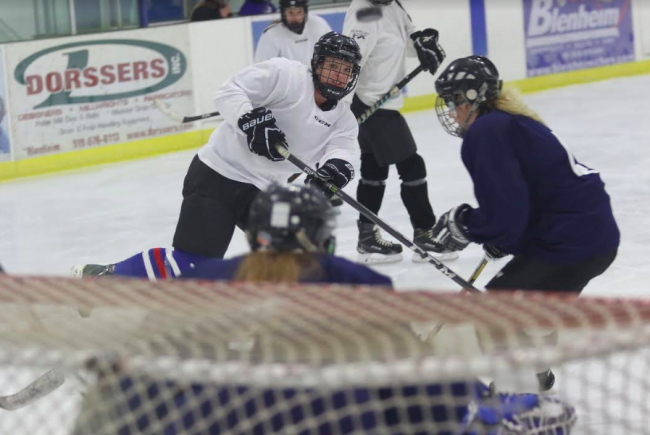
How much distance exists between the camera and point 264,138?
124 inches

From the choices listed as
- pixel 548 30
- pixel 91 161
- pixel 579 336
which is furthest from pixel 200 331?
pixel 548 30

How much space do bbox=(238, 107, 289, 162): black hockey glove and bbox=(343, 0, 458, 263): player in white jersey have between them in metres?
1.28

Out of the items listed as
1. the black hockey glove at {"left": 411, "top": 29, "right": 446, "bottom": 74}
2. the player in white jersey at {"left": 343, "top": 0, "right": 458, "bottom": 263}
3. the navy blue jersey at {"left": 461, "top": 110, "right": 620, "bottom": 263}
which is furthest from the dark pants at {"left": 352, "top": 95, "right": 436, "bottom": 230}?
the navy blue jersey at {"left": 461, "top": 110, "right": 620, "bottom": 263}

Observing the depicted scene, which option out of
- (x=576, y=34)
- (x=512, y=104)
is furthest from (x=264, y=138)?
(x=576, y=34)

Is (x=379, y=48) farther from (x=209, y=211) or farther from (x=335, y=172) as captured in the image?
(x=209, y=211)

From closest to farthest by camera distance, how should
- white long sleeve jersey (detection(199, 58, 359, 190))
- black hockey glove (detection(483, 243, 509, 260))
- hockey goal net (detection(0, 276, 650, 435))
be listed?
hockey goal net (detection(0, 276, 650, 435))
black hockey glove (detection(483, 243, 509, 260))
white long sleeve jersey (detection(199, 58, 359, 190))

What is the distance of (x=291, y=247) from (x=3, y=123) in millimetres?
4947

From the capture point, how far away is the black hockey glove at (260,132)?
3.15m

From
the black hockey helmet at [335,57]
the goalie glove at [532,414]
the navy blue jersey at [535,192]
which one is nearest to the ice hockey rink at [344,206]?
the black hockey helmet at [335,57]

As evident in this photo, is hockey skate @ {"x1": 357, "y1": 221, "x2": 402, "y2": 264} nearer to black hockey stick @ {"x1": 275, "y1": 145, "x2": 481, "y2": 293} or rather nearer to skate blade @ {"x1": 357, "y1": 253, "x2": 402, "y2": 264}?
skate blade @ {"x1": 357, "y1": 253, "x2": 402, "y2": 264}

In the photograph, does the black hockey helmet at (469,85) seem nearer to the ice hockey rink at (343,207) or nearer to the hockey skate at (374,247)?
the ice hockey rink at (343,207)

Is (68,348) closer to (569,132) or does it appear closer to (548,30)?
(569,132)

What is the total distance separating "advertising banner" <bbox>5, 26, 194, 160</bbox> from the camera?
21.1ft

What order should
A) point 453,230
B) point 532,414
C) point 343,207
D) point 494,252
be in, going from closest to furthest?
point 532,414, point 453,230, point 494,252, point 343,207
